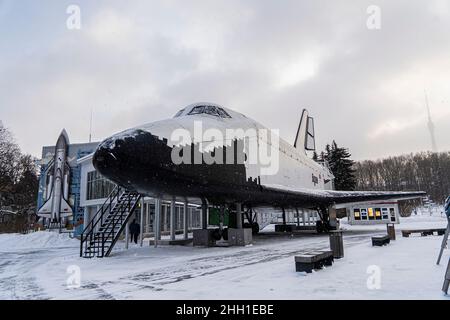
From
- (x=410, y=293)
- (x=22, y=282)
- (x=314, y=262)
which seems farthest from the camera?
(x=22, y=282)

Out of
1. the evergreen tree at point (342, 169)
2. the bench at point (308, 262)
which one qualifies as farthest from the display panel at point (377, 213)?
the bench at point (308, 262)

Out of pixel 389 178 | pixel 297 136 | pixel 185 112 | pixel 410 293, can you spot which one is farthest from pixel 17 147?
pixel 389 178

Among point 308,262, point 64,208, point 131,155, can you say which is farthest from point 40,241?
point 308,262

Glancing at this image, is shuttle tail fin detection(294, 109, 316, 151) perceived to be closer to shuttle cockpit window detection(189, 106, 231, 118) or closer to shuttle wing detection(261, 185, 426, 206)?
shuttle wing detection(261, 185, 426, 206)

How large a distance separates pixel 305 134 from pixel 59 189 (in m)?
32.1

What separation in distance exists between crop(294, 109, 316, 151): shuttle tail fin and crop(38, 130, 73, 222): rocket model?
30895 mm

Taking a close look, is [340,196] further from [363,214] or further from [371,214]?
[363,214]

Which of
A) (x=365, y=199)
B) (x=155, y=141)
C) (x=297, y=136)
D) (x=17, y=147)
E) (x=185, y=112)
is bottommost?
(x=365, y=199)

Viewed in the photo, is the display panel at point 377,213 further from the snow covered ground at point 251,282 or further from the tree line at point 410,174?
the tree line at point 410,174

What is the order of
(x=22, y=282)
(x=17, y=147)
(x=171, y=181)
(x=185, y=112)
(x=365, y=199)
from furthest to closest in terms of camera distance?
(x=17, y=147) → (x=365, y=199) → (x=185, y=112) → (x=171, y=181) → (x=22, y=282)

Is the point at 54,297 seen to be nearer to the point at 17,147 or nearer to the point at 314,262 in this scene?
the point at 314,262

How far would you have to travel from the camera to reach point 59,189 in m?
39.8

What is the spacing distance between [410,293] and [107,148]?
20.6 feet
